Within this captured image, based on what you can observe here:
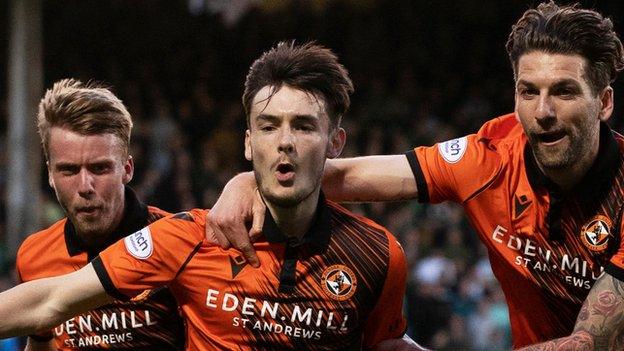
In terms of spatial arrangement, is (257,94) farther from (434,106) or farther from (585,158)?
(434,106)

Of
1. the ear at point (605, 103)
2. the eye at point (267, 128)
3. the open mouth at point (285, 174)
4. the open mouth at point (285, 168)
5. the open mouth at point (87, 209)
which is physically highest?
the ear at point (605, 103)

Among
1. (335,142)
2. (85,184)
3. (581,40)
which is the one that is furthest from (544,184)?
(85,184)

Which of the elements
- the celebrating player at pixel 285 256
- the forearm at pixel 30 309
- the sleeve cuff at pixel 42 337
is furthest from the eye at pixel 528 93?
the sleeve cuff at pixel 42 337

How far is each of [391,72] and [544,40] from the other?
823cm

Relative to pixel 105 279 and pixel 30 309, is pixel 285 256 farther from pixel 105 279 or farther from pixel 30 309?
pixel 30 309

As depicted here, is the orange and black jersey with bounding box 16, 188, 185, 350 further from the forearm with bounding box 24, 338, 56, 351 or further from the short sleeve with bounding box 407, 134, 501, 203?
the short sleeve with bounding box 407, 134, 501, 203

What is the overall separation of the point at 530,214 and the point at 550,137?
13.8 inches

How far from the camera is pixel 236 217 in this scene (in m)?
4.08

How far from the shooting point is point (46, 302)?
384cm

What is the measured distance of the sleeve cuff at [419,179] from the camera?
4438 mm

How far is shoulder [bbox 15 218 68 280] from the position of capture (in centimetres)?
470

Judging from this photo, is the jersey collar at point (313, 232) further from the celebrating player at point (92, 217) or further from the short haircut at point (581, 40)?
the short haircut at point (581, 40)

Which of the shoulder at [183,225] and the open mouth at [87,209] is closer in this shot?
the shoulder at [183,225]

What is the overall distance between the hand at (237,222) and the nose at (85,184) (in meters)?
0.57
